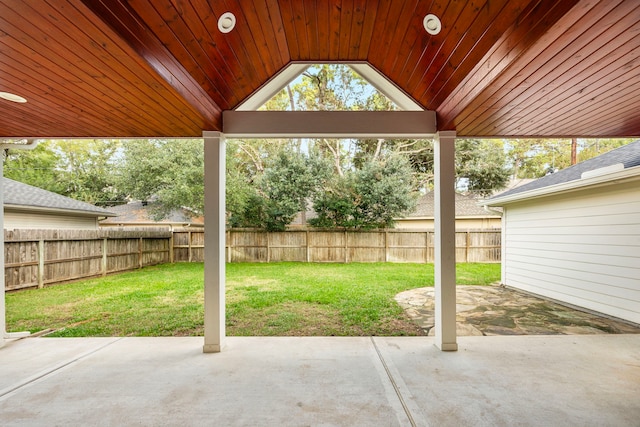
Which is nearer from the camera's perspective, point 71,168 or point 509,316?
point 509,316

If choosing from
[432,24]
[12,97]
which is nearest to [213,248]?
[12,97]

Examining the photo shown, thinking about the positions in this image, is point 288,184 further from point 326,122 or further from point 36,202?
point 326,122

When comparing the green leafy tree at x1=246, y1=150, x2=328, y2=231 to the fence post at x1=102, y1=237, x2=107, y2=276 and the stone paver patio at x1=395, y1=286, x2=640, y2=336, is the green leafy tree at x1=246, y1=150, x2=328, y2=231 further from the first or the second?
the stone paver patio at x1=395, y1=286, x2=640, y2=336

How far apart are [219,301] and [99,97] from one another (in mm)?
2168

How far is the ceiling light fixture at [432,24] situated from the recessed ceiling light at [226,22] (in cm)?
143

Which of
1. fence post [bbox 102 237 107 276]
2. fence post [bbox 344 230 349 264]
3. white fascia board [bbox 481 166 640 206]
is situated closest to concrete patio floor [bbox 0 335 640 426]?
white fascia board [bbox 481 166 640 206]

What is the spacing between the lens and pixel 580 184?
4719mm

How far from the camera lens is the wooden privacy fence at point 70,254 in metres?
6.05

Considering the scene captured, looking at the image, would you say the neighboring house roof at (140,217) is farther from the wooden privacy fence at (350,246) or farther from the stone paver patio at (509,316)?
the stone paver patio at (509,316)

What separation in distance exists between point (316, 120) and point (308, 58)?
2.02 feet

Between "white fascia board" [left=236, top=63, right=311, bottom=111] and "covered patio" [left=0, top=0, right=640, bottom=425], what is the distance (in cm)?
2

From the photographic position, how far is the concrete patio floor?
2.10 metres

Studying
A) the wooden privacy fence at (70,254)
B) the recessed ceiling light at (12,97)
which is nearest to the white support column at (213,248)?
the recessed ceiling light at (12,97)

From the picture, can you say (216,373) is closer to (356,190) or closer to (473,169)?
(356,190)
